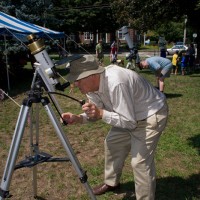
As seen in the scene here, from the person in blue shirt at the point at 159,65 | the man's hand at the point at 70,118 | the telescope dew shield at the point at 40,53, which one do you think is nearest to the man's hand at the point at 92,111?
the man's hand at the point at 70,118

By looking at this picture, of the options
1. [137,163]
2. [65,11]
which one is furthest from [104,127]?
[65,11]

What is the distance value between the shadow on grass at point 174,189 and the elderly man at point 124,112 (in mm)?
371

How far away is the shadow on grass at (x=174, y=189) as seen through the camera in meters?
3.84

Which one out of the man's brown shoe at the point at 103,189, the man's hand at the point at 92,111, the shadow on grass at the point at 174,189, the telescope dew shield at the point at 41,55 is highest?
the telescope dew shield at the point at 41,55

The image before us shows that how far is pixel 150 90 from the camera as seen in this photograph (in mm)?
3062

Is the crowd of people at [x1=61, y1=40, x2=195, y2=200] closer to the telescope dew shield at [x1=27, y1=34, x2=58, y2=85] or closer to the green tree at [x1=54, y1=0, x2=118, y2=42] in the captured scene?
the telescope dew shield at [x1=27, y1=34, x2=58, y2=85]

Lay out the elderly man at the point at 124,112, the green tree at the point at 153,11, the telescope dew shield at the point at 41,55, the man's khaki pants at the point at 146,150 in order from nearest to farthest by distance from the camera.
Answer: the telescope dew shield at the point at 41,55 < the elderly man at the point at 124,112 < the man's khaki pants at the point at 146,150 < the green tree at the point at 153,11

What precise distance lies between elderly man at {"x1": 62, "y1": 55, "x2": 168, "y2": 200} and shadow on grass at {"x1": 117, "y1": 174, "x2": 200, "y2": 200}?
1.22 feet

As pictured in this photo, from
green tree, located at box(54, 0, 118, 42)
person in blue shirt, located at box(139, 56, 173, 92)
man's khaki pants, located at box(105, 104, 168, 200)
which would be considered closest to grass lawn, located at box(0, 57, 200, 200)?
man's khaki pants, located at box(105, 104, 168, 200)

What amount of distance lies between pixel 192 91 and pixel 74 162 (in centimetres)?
893

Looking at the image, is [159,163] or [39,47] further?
[159,163]

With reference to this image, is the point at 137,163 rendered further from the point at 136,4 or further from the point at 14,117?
the point at 136,4

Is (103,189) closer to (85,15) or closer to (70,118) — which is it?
(70,118)

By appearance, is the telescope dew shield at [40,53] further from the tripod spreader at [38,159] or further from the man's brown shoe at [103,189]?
the man's brown shoe at [103,189]
